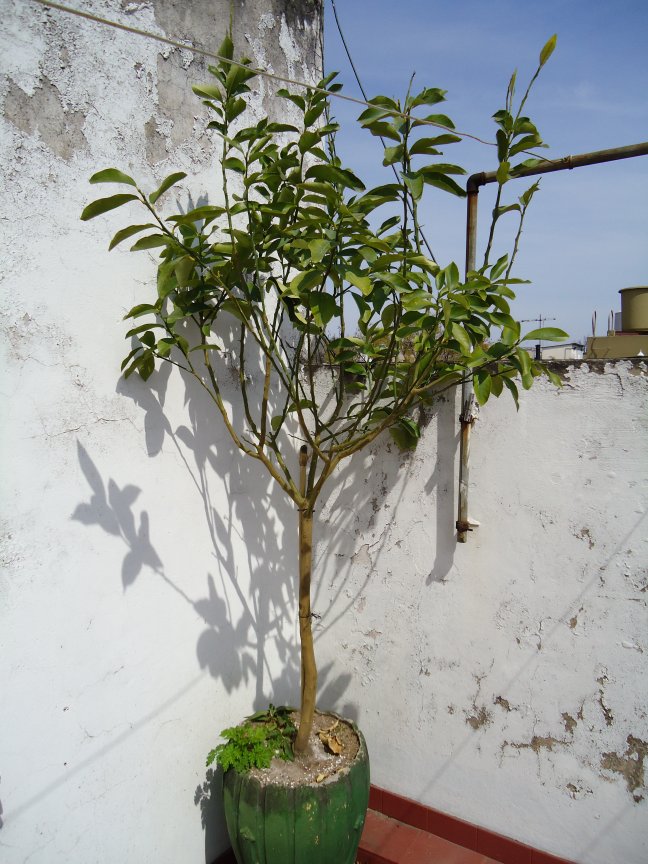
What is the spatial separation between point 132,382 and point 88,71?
817 millimetres

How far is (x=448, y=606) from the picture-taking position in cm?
221

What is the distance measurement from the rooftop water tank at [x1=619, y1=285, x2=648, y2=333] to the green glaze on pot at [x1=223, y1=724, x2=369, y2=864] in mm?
1921

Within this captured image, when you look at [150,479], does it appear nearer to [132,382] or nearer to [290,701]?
[132,382]

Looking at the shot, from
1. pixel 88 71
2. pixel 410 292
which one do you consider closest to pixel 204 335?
pixel 410 292

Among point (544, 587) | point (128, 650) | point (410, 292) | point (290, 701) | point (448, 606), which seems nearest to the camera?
point (410, 292)

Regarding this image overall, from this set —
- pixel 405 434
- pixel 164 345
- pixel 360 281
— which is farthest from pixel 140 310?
pixel 405 434

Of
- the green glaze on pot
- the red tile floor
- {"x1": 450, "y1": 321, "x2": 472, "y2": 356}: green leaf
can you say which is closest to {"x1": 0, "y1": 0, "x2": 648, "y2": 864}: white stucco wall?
the red tile floor

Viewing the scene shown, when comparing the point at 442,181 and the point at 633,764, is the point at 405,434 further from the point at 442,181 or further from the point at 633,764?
the point at 633,764

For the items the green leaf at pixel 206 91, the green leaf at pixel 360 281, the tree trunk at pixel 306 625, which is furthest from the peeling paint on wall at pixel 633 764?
the green leaf at pixel 206 91

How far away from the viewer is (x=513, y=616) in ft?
6.84

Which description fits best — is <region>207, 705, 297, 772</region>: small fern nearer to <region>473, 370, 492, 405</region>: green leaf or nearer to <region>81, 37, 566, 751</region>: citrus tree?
<region>81, 37, 566, 751</region>: citrus tree

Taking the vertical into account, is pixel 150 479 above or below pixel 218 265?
below

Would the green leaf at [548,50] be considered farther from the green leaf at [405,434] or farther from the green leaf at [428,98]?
the green leaf at [405,434]

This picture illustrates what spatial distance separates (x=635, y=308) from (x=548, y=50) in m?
1.19
